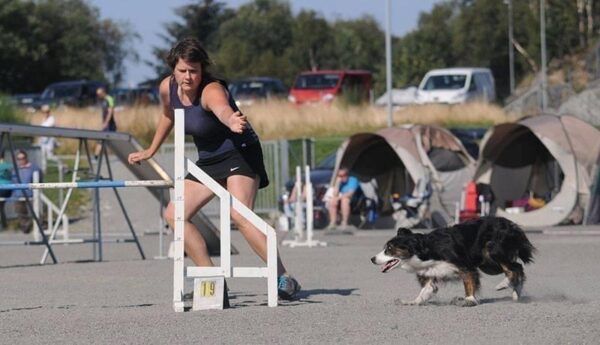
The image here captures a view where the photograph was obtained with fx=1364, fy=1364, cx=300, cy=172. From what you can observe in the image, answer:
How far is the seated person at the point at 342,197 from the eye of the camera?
24906 mm

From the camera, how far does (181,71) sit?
30.3ft

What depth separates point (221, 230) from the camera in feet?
30.6

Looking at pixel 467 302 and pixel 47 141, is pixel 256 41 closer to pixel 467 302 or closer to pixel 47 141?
pixel 47 141

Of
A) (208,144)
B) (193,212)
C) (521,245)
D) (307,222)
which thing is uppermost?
(208,144)

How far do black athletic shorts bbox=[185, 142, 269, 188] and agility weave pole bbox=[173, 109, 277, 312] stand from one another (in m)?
0.22

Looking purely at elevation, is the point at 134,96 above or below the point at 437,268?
above

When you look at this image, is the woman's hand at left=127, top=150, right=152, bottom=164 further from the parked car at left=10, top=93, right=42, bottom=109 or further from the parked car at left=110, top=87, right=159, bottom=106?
the parked car at left=10, top=93, right=42, bottom=109

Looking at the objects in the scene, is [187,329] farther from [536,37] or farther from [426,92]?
[536,37]

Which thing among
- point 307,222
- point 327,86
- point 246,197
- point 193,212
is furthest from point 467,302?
point 327,86

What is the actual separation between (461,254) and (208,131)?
2.04 metres

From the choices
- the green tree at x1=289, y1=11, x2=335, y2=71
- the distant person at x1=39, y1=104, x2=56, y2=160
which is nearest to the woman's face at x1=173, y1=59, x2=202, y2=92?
the distant person at x1=39, y1=104, x2=56, y2=160

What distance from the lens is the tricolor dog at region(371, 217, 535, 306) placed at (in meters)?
9.69

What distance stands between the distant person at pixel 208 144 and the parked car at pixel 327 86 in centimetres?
3330

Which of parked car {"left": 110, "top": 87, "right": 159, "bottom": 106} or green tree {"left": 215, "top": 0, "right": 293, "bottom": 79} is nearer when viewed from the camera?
parked car {"left": 110, "top": 87, "right": 159, "bottom": 106}
